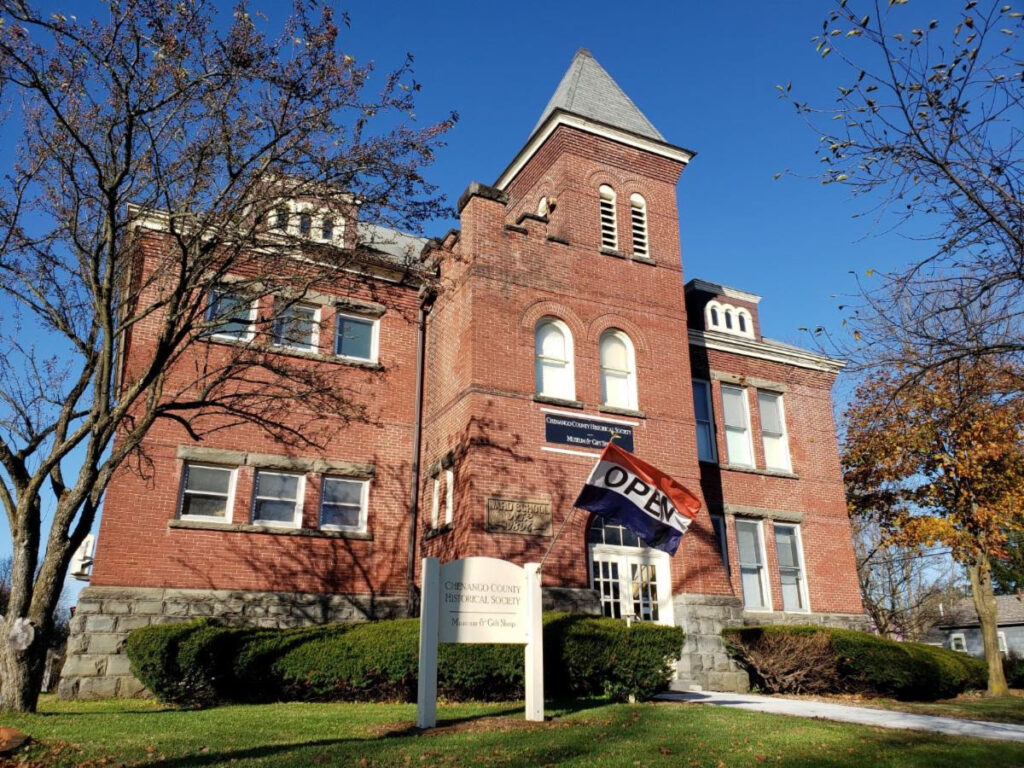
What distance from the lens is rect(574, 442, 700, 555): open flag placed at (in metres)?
12.7

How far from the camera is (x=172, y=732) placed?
909cm

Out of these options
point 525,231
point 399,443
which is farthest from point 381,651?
point 525,231

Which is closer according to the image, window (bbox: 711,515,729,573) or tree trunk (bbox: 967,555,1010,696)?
tree trunk (bbox: 967,555,1010,696)

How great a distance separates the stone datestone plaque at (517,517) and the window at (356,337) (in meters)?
5.42

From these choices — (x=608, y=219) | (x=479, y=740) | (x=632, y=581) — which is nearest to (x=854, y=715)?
(x=632, y=581)

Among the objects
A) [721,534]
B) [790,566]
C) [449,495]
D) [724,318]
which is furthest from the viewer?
[724,318]

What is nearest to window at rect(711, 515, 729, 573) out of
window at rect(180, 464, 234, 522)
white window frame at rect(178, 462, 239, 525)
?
white window frame at rect(178, 462, 239, 525)

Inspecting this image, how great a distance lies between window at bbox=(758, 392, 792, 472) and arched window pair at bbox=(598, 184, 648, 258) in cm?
589

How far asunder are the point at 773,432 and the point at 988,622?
7114 mm

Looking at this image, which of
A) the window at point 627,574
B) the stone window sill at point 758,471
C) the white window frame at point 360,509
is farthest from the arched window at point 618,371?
the white window frame at point 360,509

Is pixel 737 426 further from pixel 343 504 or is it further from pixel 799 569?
pixel 343 504

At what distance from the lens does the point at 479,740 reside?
345 inches

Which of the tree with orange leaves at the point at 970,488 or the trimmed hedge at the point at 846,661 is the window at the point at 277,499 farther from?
the tree with orange leaves at the point at 970,488

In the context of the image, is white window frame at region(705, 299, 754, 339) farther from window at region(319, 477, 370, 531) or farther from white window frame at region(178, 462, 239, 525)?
white window frame at region(178, 462, 239, 525)
